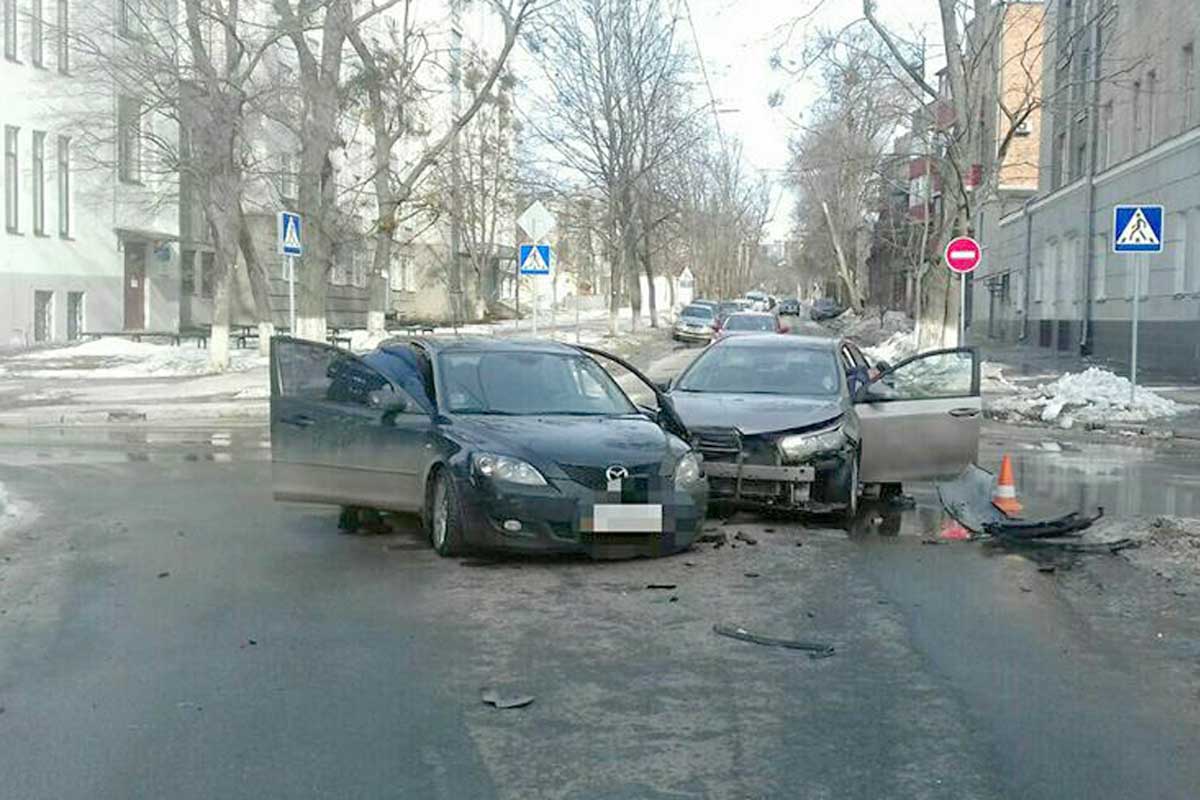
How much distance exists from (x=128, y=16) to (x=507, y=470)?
31595mm

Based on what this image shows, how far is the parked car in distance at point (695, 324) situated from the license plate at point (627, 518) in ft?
126

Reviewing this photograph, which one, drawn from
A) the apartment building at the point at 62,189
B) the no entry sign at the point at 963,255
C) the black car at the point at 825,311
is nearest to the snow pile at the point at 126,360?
the apartment building at the point at 62,189

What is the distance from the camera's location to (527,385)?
384 inches

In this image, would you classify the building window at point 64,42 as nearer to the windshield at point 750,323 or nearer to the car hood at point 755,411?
the windshield at point 750,323

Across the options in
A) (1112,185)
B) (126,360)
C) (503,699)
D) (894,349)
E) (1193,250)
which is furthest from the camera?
(894,349)

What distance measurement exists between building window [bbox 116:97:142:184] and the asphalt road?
24.2 meters

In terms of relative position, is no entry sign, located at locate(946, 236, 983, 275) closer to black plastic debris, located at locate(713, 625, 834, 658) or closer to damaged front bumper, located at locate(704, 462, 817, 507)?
damaged front bumper, located at locate(704, 462, 817, 507)

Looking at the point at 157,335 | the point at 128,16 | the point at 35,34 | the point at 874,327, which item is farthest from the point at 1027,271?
the point at 35,34

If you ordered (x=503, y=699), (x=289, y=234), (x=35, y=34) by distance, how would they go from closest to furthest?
(x=503, y=699) → (x=289, y=234) → (x=35, y=34)

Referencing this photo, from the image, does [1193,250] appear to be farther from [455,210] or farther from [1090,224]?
[455,210]

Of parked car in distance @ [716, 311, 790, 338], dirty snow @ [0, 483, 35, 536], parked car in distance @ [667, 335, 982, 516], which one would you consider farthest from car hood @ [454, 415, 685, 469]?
parked car in distance @ [716, 311, 790, 338]

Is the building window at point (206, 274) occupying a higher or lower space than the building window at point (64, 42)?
lower

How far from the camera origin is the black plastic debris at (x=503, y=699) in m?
5.60

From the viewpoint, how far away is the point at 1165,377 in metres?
27.6
